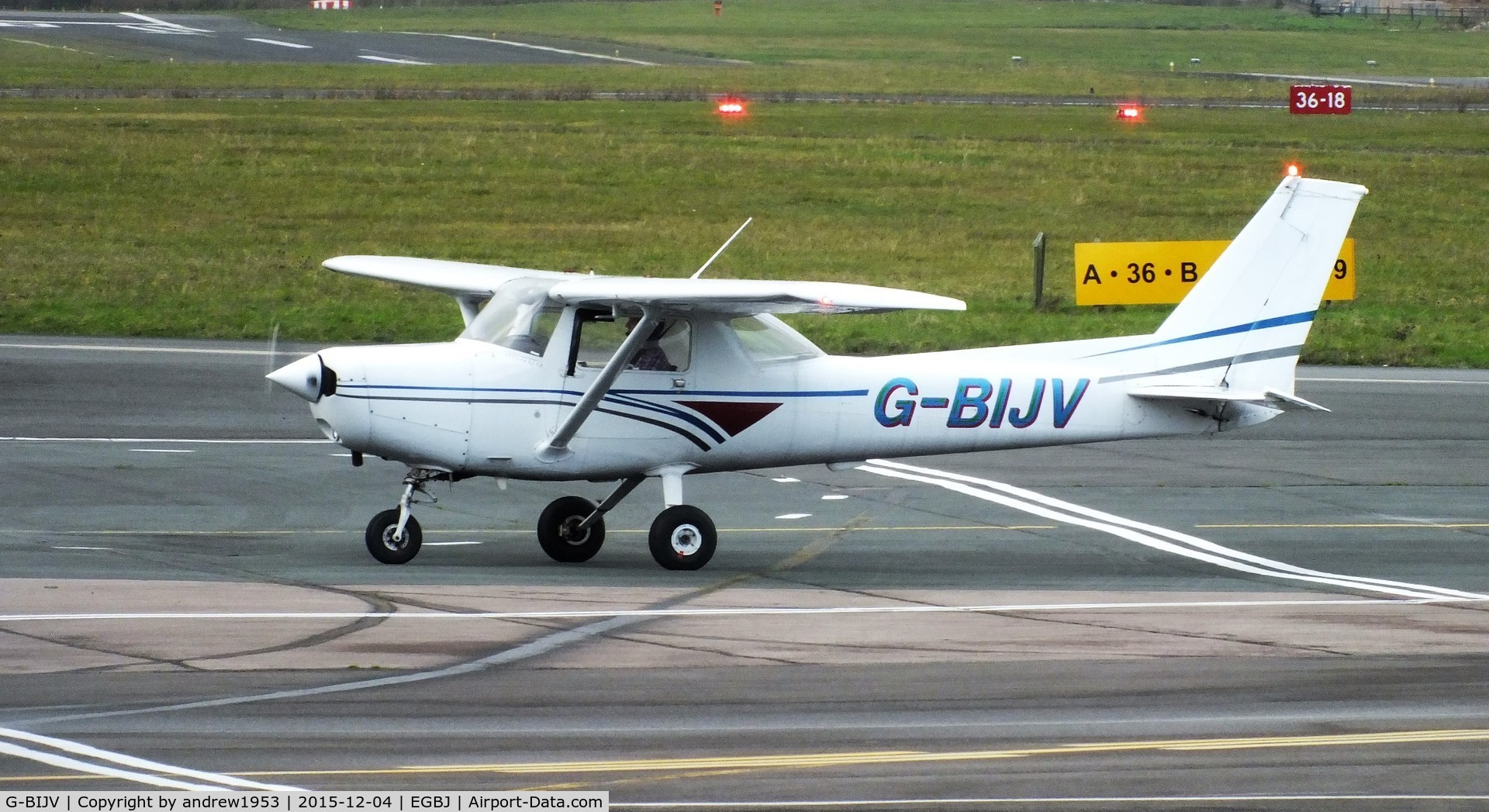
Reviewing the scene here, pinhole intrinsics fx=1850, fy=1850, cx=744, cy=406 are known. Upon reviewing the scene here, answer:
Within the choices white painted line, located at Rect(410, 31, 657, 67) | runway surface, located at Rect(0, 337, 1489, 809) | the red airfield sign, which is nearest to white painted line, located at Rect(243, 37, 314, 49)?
white painted line, located at Rect(410, 31, 657, 67)

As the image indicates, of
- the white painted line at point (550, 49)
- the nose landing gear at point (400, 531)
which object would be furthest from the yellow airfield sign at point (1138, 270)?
the white painted line at point (550, 49)

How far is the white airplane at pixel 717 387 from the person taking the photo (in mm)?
13039

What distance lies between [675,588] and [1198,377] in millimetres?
4401

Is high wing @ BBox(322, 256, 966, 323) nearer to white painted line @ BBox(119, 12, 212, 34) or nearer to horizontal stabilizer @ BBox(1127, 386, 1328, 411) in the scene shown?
horizontal stabilizer @ BBox(1127, 386, 1328, 411)

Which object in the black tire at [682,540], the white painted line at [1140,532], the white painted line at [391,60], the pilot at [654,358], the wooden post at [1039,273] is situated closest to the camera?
the white painted line at [1140,532]

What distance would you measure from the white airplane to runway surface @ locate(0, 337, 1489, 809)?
787mm

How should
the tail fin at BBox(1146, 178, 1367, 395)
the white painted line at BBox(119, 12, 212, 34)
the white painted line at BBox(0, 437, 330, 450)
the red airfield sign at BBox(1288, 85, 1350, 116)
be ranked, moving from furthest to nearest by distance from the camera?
the white painted line at BBox(119, 12, 212, 34)
the red airfield sign at BBox(1288, 85, 1350, 116)
the white painted line at BBox(0, 437, 330, 450)
the tail fin at BBox(1146, 178, 1367, 395)

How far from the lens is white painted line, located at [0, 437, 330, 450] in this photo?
722 inches

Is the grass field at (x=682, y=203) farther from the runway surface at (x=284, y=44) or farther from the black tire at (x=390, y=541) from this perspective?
the runway surface at (x=284, y=44)

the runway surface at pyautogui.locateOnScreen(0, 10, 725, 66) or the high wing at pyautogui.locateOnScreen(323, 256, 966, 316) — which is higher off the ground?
the runway surface at pyautogui.locateOnScreen(0, 10, 725, 66)

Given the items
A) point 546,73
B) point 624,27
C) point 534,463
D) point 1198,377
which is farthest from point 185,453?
point 624,27

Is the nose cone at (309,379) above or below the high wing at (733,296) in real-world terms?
below

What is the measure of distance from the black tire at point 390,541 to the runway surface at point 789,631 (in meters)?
0.16

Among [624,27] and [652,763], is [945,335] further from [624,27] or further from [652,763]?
[624,27]
